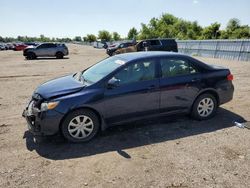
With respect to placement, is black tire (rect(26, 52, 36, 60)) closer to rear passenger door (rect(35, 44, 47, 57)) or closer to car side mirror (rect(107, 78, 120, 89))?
rear passenger door (rect(35, 44, 47, 57))

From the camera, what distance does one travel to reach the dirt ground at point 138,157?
3.52m

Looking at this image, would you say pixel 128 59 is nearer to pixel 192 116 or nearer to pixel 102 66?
pixel 102 66

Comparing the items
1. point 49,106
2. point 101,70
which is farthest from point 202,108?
point 49,106

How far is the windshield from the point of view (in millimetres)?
4974

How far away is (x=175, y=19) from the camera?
276ft

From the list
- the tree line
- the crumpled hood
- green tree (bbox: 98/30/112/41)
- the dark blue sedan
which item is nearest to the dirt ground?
the dark blue sedan

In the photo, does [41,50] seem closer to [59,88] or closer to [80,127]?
[59,88]

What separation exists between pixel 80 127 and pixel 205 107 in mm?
2948

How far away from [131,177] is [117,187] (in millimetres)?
307

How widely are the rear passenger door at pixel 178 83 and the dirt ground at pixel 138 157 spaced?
49 cm

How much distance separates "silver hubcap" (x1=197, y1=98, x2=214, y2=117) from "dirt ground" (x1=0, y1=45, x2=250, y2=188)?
0.72 feet

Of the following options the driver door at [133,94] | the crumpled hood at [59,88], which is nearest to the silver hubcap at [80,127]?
the driver door at [133,94]

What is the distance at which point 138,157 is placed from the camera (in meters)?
4.14

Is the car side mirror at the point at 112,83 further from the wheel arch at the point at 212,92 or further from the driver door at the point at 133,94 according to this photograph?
the wheel arch at the point at 212,92
